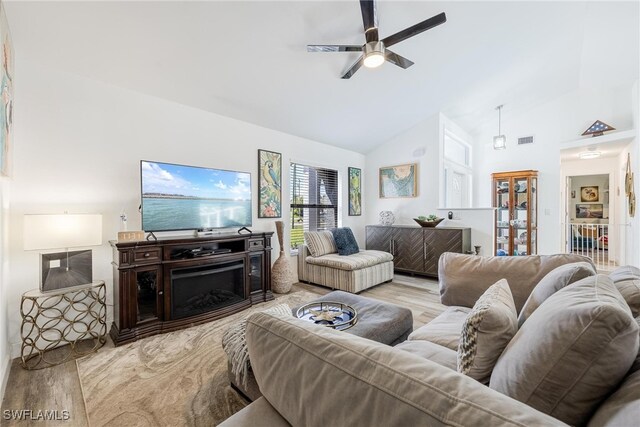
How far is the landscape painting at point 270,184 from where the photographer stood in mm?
3921

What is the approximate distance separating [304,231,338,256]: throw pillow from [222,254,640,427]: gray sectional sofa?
3239 millimetres

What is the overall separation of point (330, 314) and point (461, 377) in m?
1.46

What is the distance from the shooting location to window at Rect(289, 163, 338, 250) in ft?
14.8

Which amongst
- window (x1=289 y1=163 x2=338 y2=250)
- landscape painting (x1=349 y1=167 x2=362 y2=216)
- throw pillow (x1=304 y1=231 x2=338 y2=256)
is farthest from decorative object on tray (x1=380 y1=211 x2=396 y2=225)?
throw pillow (x1=304 y1=231 x2=338 y2=256)

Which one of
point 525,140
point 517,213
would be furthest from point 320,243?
point 525,140

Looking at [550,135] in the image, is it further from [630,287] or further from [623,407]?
[623,407]

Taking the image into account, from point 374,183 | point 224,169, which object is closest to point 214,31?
point 224,169

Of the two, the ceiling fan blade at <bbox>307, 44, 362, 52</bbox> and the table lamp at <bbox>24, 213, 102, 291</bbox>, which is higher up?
the ceiling fan blade at <bbox>307, 44, 362, 52</bbox>

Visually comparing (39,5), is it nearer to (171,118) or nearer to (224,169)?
(171,118)

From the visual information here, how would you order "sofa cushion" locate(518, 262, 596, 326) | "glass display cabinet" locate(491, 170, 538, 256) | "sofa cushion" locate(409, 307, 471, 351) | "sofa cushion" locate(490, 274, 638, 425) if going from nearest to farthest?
1. "sofa cushion" locate(490, 274, 638, 425)
2. "sofa cushion" locate(518, 262, 596, 326)
3. "sofa cushion" locate(409, 307, 471, 351)
4. "glass display cabinet" locate(491, 170, 538, 256)

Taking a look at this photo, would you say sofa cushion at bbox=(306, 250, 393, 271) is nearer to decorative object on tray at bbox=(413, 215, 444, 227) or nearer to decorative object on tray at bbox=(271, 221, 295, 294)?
decorative object on tray at bbox=(271, 221, 295, 294)

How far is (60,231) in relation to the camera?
210 centimetres

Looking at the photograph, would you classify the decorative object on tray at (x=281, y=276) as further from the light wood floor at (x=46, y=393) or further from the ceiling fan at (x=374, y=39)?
the ceiling fan at (x=374, y=39)

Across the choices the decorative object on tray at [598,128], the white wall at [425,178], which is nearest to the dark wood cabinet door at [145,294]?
the white wall at [425,178]
